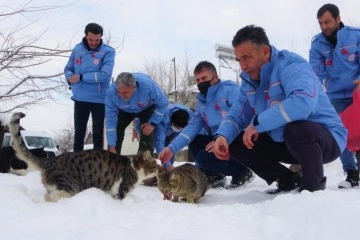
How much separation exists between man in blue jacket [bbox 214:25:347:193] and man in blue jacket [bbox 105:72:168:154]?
2022 millimetres

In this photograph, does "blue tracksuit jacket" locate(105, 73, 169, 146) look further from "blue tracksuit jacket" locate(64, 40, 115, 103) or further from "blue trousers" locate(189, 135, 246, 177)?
"blue trousers" locate(189, 135, 246, 177)

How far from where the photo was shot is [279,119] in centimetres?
311

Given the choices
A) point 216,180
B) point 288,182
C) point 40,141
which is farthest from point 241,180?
point 40,141

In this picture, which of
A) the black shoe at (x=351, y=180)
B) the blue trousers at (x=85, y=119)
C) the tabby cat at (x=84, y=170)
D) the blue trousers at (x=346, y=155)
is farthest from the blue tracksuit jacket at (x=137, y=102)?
the black shoe at (x=351, y=180)

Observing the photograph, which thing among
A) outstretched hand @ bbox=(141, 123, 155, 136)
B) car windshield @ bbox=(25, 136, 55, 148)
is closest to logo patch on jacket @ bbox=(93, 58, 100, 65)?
outstretched hand @ bbox=(141, 123, 155, 136)

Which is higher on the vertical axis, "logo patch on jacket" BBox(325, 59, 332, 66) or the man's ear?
the man's ear

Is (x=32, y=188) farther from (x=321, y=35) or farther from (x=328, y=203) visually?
(x=321, y=35)

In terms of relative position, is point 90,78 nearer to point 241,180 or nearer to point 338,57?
point 241,180

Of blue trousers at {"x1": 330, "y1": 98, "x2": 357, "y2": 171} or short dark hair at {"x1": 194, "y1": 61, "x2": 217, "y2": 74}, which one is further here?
short dark hair at {"x1": 194, "y1": 61, "x2": 217, "y2": 74}

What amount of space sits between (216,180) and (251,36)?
88.0 inches

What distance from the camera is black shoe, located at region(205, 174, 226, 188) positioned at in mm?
4965

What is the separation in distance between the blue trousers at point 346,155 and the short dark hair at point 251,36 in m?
1.81

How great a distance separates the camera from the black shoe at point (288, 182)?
12.4ft

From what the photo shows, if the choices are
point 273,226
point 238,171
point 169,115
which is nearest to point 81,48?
point 169,115
